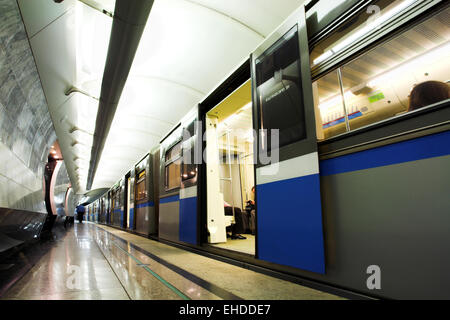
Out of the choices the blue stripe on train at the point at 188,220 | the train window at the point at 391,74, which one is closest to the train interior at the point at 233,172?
the blue stripe on train at the point at 188,220

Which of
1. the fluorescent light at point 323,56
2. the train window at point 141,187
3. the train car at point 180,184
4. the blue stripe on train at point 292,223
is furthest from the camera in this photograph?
the train window at point 141,187

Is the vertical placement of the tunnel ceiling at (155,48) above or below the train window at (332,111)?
above

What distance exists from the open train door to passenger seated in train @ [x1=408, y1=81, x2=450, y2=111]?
0.78 metres

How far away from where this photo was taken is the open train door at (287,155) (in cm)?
207

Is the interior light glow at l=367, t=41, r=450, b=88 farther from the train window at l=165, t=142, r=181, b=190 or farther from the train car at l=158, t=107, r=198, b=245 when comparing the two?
the train window at l=165, t=142, r=181, b=190

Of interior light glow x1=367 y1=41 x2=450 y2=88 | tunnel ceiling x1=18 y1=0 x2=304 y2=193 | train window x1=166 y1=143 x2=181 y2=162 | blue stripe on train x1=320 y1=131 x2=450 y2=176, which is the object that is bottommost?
blue stripe on train x1=320 y1=131 x2=450 y2=176

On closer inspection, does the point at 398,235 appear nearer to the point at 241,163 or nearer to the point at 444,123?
the point at 444,123

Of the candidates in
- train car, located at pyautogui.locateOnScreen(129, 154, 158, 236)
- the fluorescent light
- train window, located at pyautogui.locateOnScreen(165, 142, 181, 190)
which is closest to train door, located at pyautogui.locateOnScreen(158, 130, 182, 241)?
train window, located at pyautogui.locateOnScreen(165, 142, 181, 190)

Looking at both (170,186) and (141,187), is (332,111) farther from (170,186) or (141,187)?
(141,187)

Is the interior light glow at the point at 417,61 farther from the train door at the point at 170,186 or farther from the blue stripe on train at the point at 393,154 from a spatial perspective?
the train door at the point at 170,186

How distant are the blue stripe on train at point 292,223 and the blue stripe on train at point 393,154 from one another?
0.69ft

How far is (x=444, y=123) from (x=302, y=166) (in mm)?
1043

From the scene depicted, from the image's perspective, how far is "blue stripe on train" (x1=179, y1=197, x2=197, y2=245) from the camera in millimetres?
4379

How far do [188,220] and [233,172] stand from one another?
360cm
